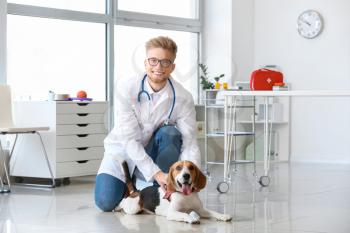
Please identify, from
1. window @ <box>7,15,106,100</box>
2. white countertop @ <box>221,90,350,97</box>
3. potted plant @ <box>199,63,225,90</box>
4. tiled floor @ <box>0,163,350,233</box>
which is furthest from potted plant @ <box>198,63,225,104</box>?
white countertop @ <box>221,90,350,97</box>

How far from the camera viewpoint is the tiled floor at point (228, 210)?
132 inches

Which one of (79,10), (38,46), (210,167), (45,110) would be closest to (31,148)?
(45,110)

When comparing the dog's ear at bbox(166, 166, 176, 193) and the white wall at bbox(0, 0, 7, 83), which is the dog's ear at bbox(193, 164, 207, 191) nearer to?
the dog's ear at bbox(166, 166, 176, 193)

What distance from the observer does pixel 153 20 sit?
7684mm

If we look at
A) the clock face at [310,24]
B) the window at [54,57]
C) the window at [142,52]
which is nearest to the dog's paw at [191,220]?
the window at [54,57]

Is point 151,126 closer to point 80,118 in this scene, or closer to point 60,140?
point 60,140

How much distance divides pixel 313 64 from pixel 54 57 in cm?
316

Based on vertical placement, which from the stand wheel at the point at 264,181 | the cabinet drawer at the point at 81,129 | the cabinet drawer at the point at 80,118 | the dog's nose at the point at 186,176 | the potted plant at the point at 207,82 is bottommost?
the stand wheel at the point at 264,181

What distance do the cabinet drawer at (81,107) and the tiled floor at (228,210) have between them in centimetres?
62

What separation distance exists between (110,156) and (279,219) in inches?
39.8

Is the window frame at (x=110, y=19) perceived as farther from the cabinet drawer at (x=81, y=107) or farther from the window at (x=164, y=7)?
the cabinet drawer at (x=81, y=107)

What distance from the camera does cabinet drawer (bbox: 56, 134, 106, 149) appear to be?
5492mm

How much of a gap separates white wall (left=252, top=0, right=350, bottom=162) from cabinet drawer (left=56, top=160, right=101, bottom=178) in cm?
316

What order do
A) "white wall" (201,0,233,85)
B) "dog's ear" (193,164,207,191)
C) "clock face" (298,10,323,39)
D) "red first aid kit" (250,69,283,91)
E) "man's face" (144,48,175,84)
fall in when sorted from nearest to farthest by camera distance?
"dog's ear" (193,164,207,191), "man's face" (144,48,175,84), "red first aid kit" (250,69,283,91), "clock face" (298,10,323,39), "white wall" (201,0,233,85)
